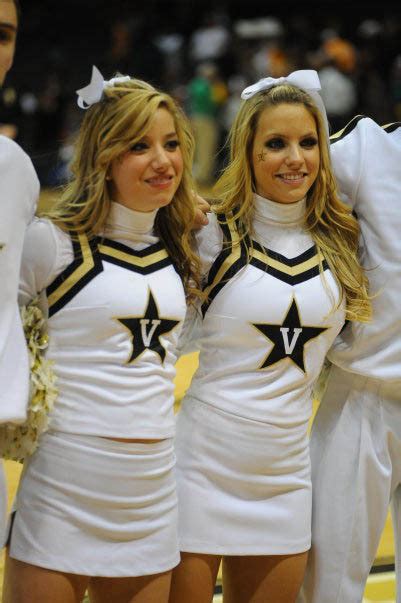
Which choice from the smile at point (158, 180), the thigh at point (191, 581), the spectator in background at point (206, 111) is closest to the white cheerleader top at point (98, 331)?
the smile at point (158, 180)

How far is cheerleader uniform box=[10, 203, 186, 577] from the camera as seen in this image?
7.77 ft

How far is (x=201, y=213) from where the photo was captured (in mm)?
2686

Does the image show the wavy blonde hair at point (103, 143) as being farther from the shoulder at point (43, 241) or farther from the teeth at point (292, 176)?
the teeth at point (292, 176)

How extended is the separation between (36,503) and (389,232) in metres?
1.15

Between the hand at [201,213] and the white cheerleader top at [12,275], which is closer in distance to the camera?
the white cheerleader top at [12,275]

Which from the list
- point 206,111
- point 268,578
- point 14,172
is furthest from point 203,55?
point 14,172

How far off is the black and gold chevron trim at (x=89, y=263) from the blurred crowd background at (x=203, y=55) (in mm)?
6491

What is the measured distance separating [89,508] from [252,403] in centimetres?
51

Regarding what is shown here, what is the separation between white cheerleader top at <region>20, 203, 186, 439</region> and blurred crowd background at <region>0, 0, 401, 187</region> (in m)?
6.57

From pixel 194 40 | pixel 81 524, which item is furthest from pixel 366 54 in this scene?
pixel 81 524

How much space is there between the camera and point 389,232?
275 cm

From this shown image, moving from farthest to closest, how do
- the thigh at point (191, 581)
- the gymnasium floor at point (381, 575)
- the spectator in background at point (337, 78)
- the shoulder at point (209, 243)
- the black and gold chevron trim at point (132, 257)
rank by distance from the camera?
the spectator in background at point (337, 78) < the gymnasium floor at point (381, 575) < the shoulder at point (209, 243) < the thigh at point (191, 581) < the black and gold chevron trim at point (132, 257)

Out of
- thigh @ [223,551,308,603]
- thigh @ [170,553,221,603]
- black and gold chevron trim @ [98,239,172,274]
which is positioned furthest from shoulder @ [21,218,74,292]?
thigh @ [223,551,308,603]

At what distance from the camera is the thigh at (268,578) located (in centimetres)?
267
